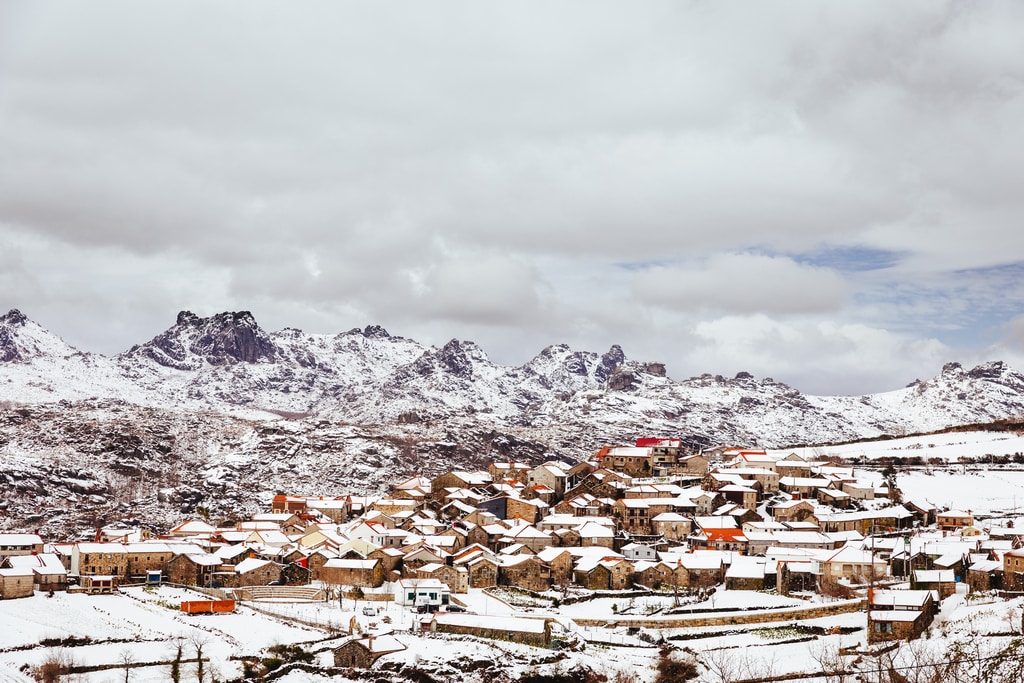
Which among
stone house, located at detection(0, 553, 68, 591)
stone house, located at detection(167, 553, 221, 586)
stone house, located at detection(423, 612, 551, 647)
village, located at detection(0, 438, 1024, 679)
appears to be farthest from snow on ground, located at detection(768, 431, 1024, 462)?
stone house, located at detection(0, 553, 68, 591)

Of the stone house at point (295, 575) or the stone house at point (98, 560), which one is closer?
the stone house at point (98, 560)

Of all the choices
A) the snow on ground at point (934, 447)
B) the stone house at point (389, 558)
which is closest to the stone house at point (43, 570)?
the stone house at point (389, 558)

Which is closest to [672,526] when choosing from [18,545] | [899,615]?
[899,615]

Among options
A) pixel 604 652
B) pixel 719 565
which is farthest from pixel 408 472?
pixel 604 652

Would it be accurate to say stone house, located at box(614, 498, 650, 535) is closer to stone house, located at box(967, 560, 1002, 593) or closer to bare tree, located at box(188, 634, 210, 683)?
stone house, located at box(967, 560, 1002, 593)

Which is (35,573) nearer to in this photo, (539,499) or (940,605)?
(539,499)

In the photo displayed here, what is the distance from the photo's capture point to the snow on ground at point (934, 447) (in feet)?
449

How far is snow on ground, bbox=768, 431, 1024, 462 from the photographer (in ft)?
449

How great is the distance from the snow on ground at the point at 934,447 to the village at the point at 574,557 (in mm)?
30101

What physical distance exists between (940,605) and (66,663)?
4889 cm

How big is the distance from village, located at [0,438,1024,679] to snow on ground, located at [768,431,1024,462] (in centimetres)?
3010

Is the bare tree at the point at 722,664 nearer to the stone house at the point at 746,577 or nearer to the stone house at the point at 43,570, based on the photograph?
the stone house at the point at 746,577

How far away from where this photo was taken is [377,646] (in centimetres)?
6162

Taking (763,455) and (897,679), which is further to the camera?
(763,455)
